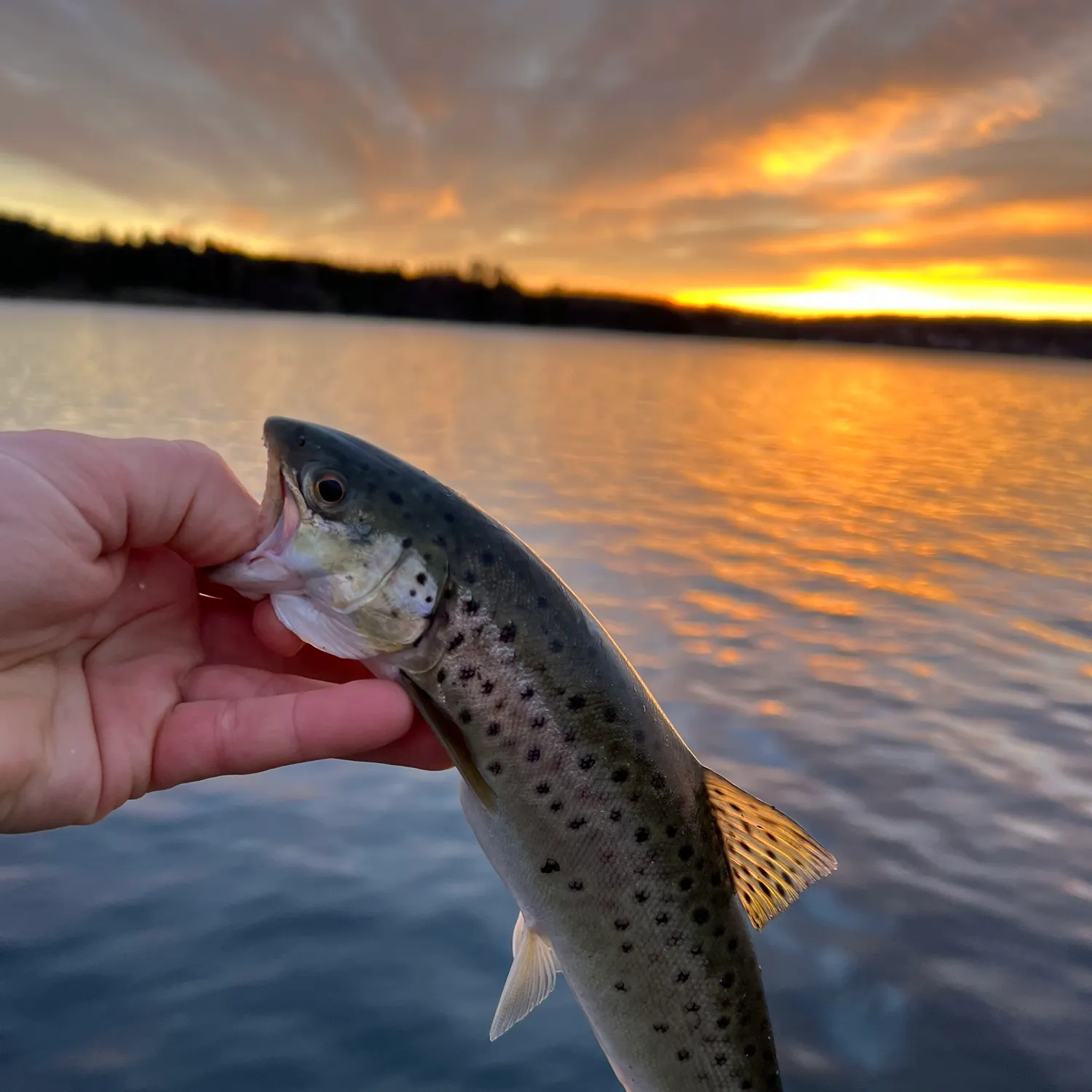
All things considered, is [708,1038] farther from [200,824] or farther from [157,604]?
[200,824]

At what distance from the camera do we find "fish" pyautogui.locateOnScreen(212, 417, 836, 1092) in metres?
3.02

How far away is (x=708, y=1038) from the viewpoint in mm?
3096

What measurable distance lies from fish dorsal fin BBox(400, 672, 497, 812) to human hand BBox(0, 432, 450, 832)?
0.07 meters

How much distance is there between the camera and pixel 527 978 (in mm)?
3238

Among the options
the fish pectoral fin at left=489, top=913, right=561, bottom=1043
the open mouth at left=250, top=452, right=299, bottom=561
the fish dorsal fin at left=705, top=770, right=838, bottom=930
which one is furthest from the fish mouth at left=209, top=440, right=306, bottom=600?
the fish dorsal fin at left=705, top=770, right=838, bottom=930

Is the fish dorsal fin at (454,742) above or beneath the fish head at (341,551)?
beneath

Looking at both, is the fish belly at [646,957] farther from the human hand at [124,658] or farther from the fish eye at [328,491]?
the fish eye at [328,491]

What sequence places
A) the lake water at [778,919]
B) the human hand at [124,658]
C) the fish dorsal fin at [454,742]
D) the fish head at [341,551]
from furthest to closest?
the lake water at [778,919] → the fish head at [341,551] → the fish dorsal fin at [454,742] → the human hand at [124,658]

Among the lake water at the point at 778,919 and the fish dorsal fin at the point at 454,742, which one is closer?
the fish dorsal fin at the point at 454,742

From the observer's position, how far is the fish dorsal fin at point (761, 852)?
319 cm

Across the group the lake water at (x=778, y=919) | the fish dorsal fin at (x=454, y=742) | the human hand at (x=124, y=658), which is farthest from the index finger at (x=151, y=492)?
the lake water at (x=778, y=919)

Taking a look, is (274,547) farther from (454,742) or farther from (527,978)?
(527,978)

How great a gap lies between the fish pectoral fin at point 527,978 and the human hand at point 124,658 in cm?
89

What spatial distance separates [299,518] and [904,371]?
447 ft
